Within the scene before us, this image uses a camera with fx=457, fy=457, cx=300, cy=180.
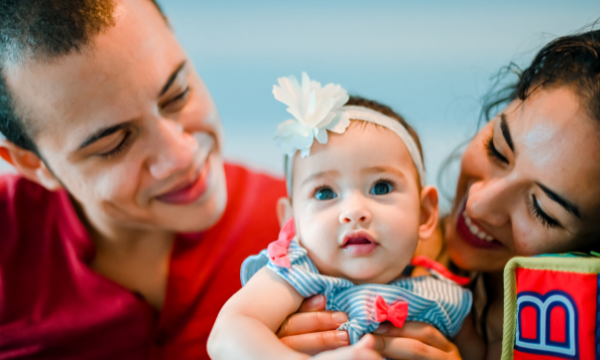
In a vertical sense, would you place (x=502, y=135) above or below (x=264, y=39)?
below

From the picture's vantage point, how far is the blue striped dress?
106 cm

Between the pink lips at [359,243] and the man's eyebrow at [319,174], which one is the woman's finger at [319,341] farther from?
the man's eyebrow at [319,174]

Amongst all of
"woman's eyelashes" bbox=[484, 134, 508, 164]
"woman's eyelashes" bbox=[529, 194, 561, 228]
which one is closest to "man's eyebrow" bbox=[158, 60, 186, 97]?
"woman's eyelashes" bbox=[484, 134, 508, 164]

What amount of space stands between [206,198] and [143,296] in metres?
0.42

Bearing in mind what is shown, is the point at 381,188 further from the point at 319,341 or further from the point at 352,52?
the point at 352,52

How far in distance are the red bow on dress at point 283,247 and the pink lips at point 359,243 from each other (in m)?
0.14

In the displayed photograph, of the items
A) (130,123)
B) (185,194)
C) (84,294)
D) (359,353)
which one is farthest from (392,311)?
(84,294)

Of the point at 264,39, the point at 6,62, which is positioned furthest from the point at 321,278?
the point at 264,39

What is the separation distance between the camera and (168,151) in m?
1.28

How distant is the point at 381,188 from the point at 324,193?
140 mm

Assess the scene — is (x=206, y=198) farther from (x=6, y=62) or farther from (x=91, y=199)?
(x=6, y=62)

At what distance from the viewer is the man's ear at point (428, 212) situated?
1.21 m

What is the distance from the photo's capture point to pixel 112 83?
116 cm

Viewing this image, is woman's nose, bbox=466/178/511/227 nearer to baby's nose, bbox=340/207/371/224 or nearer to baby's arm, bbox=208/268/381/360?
baby's nose, bbox=340/207/371/224
